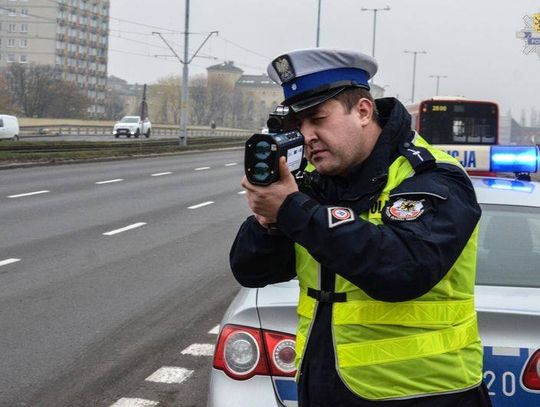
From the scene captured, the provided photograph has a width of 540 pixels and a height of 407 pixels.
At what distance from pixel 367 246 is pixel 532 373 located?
121 cm

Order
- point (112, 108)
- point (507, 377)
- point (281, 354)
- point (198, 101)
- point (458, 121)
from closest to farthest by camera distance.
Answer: point (507, 377), point (281, 354), point (458, 121), point (198, 101), point (112, 108)

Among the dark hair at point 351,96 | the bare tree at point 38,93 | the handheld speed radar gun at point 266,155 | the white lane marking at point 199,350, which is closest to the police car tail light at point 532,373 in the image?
the dark hair at point 351,96

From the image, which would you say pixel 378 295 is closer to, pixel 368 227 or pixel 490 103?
pixel 368 227

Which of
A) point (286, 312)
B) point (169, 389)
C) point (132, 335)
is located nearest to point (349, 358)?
point (286, 312)

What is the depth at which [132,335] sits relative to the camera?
6.56 m

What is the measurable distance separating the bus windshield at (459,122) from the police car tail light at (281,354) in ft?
78.6

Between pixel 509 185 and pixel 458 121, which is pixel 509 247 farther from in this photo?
pixel 458 121

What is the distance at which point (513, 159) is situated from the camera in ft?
17.3

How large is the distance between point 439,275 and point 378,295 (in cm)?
15

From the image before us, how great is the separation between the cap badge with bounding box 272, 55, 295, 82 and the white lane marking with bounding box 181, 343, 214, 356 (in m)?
4.00

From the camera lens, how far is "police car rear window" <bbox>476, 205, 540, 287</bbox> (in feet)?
11.3

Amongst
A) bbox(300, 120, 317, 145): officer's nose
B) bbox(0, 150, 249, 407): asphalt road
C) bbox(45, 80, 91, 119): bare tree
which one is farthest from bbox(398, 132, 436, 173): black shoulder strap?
bbox(45, 80, 91, 119): bare tree

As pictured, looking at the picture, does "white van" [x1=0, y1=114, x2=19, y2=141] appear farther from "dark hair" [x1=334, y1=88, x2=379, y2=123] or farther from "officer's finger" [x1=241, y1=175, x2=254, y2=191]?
"officer's finger" [x1=241, y1=175, x2=254, y2=191]

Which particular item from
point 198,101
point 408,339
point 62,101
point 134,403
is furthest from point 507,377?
point 198,101
